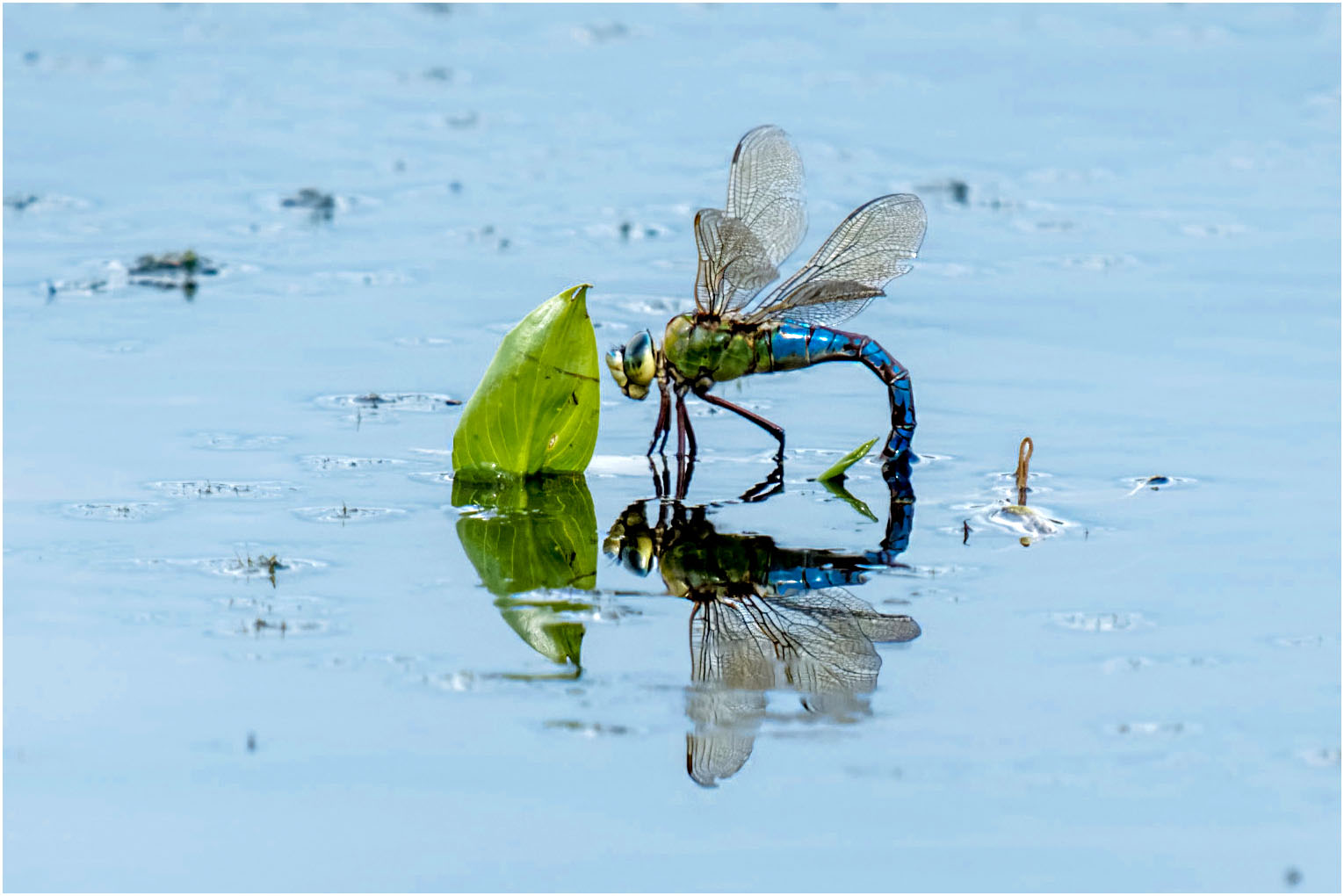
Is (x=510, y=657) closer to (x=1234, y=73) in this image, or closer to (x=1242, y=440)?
(x=1242, y=440)

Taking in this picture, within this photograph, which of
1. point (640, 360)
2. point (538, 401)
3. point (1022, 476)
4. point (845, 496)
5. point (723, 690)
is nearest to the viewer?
point (723, 690)

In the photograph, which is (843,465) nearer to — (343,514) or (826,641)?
(826,641)

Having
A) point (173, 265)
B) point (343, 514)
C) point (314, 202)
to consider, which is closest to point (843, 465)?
point (343, 514)

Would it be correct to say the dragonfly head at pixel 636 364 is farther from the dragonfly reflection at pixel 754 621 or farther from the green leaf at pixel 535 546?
the dragonfly reflection at pixel 754 621

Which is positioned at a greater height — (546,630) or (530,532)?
(530,532)

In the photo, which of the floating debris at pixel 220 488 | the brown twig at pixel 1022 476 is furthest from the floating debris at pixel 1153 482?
the floating debris at pixel 220 488

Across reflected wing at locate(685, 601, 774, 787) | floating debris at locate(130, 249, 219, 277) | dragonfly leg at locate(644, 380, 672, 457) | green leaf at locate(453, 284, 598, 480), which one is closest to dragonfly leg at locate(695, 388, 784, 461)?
dragonfly leg at locate(644, 380, 672, 457)
